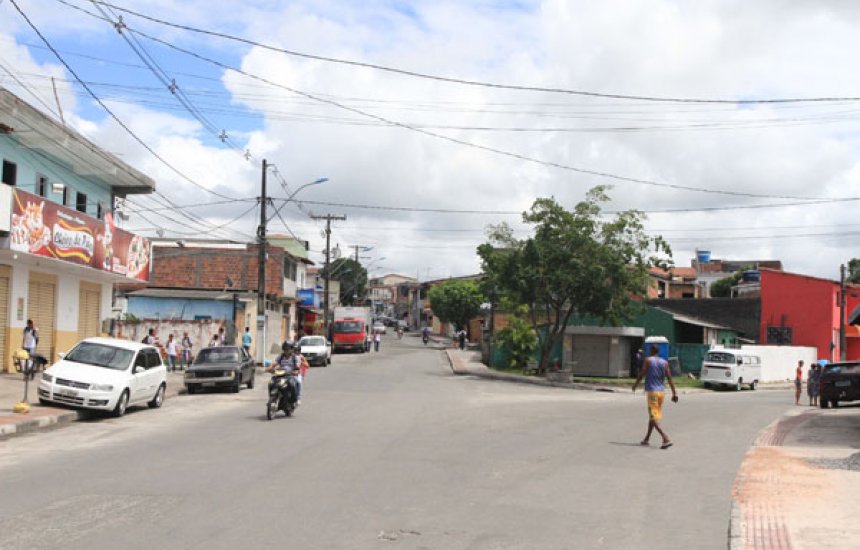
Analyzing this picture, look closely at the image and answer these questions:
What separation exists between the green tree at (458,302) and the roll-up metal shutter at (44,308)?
64860 mm

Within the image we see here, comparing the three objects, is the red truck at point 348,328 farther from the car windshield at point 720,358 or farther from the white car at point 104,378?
the white car at point 104,378

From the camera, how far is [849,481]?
11484 millimetres

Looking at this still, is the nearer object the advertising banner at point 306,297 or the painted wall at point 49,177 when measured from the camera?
the painted wall at point 49,177

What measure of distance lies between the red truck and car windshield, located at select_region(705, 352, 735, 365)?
96.4 feet

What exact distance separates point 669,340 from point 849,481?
41.0 meters

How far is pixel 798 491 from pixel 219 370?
64.6ft

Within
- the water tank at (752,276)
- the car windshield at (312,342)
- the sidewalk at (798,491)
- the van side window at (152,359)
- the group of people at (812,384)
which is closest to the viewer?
the sidewalk at (798,491)

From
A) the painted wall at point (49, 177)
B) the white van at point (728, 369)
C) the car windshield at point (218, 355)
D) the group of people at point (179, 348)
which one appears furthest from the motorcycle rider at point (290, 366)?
the white van at point (728, 369)

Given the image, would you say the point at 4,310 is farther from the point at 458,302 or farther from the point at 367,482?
the point at 458,302

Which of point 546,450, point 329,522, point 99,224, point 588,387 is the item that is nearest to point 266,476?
point 329,522

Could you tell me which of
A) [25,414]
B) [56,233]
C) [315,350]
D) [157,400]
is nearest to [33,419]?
[25,414]

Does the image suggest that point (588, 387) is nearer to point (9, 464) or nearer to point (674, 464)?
point (674, 464)

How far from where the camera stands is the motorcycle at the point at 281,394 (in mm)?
18672

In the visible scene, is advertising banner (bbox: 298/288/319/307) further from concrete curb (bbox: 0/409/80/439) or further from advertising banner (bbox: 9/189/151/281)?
concrete curb (bbox: 0/409/80/439)
